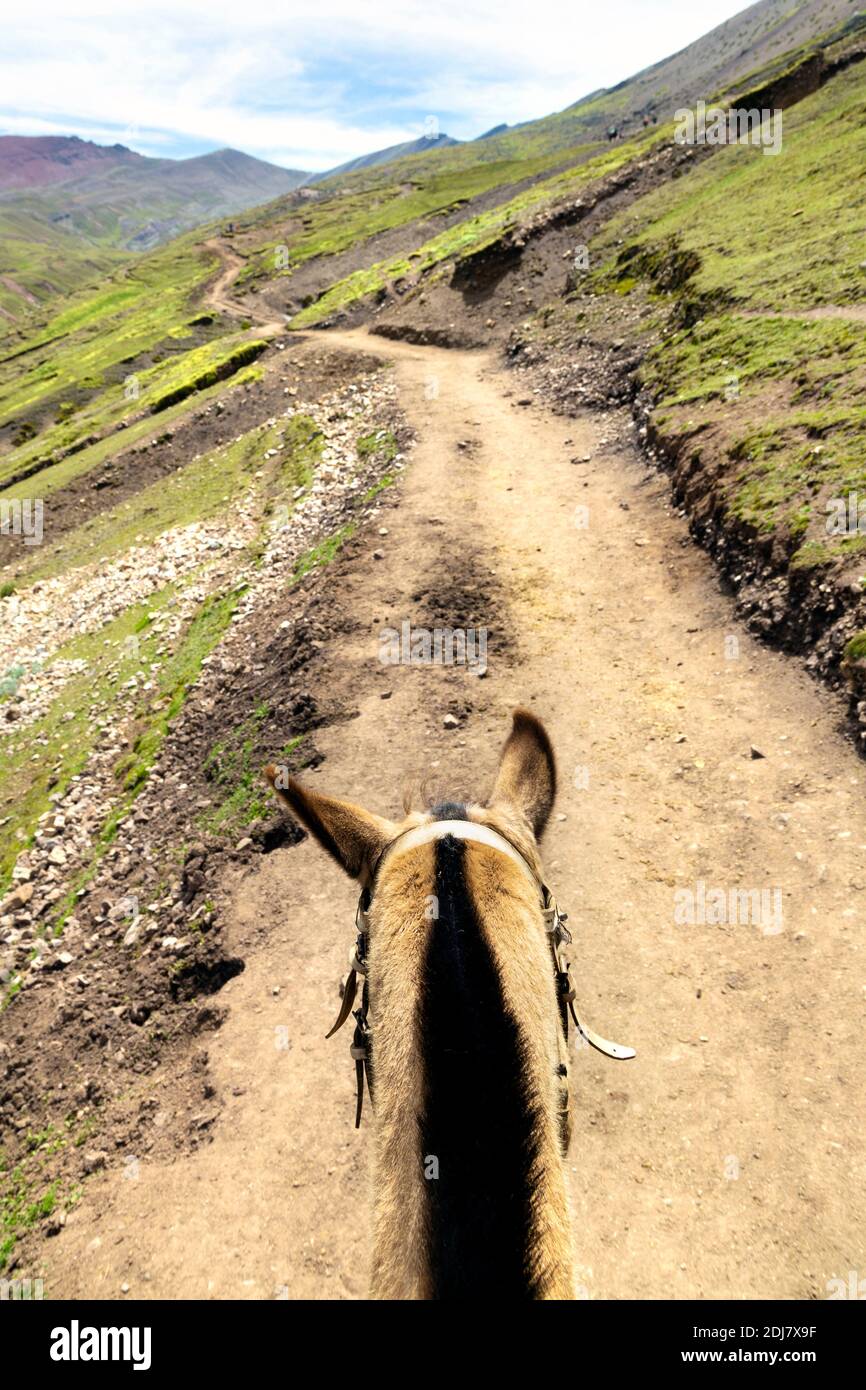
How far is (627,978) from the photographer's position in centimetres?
635

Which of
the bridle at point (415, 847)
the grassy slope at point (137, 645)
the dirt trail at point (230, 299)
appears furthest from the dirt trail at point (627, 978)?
the dirt trail at point (230, 299)

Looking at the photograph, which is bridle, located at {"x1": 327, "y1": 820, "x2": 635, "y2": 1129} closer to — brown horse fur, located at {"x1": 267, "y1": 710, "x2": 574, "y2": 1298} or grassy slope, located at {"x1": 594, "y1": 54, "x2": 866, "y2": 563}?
brown horse fur, located at {"x1": 267, "y1": 710, "x2": 574, "y2": 1298}

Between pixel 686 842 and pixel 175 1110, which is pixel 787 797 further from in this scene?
pixel 175 1110

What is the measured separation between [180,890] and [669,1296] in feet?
21.8

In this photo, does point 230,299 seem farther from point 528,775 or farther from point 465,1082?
point 465,1082

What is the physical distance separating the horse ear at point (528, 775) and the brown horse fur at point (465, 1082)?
731mm

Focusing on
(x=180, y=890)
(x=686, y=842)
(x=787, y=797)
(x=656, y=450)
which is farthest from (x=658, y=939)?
(x=656, y=450)

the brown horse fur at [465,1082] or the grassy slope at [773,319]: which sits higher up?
the grassy slope at [773,319]

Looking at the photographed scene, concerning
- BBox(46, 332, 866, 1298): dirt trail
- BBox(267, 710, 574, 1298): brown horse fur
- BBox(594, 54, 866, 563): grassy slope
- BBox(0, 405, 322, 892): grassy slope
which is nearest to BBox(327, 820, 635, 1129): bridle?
BBox(267, 710, 574, 1298): brown horse fur

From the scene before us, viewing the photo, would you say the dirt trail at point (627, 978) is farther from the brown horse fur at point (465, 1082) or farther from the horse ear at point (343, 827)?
the horse ear at point (343, 827)

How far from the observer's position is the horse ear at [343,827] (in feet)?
11.3

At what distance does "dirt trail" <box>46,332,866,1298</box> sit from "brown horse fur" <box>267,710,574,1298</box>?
317cm

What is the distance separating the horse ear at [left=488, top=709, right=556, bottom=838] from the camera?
365 centimetres

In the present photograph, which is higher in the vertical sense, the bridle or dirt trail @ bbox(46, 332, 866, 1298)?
the bridle
